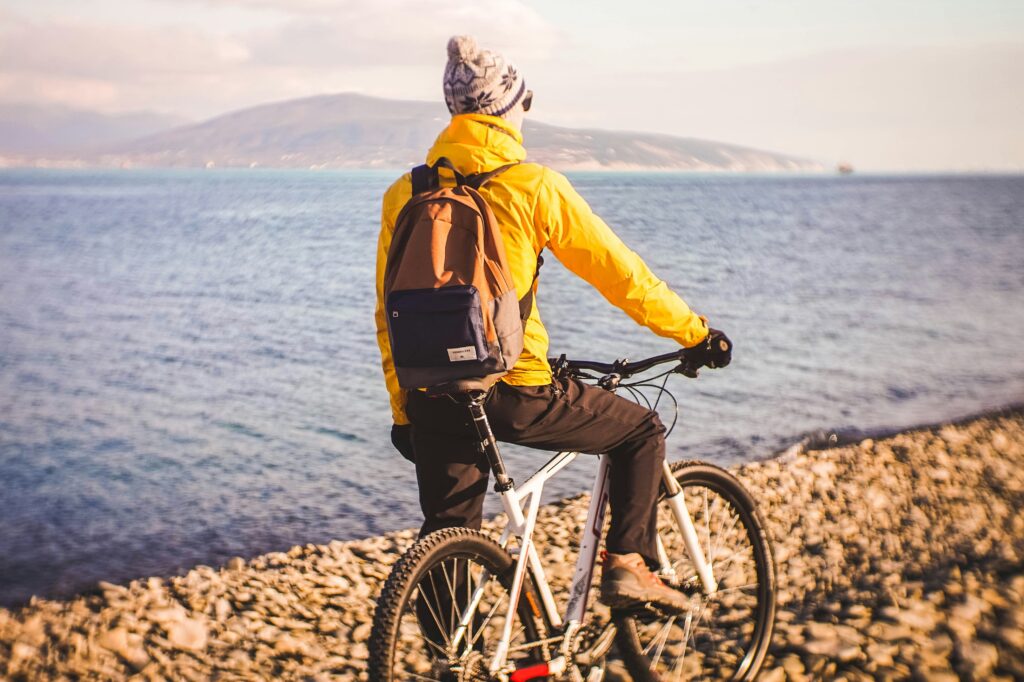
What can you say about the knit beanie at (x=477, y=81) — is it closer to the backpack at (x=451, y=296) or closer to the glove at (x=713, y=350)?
the backpack at (x=451, y=296)

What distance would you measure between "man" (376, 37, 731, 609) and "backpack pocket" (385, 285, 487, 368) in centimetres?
30

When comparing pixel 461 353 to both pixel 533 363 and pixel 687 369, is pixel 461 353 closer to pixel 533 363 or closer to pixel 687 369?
pixel 533 363

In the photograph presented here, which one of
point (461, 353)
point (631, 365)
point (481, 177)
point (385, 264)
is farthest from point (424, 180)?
point (631, 365)

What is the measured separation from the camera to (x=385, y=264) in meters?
3.38

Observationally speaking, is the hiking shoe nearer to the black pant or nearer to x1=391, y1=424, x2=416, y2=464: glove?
the black pant

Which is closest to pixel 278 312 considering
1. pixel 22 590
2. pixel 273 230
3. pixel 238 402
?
pixel 238 402

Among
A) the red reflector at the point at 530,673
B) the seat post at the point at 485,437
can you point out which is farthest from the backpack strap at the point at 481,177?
the red reflector at the point at 530,673

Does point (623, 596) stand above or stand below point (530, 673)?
above


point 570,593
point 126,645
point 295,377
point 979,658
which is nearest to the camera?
point 570,593

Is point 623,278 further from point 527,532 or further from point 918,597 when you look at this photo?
point 918,597

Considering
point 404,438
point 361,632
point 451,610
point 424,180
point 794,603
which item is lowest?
point 361,632

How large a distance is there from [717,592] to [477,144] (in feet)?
8.02

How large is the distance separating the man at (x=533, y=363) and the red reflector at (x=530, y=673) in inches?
14.8

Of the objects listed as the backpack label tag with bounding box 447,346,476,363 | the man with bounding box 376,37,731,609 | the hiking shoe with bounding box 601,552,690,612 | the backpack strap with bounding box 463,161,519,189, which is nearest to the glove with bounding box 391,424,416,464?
the man with bounding box 376,37,731,609
